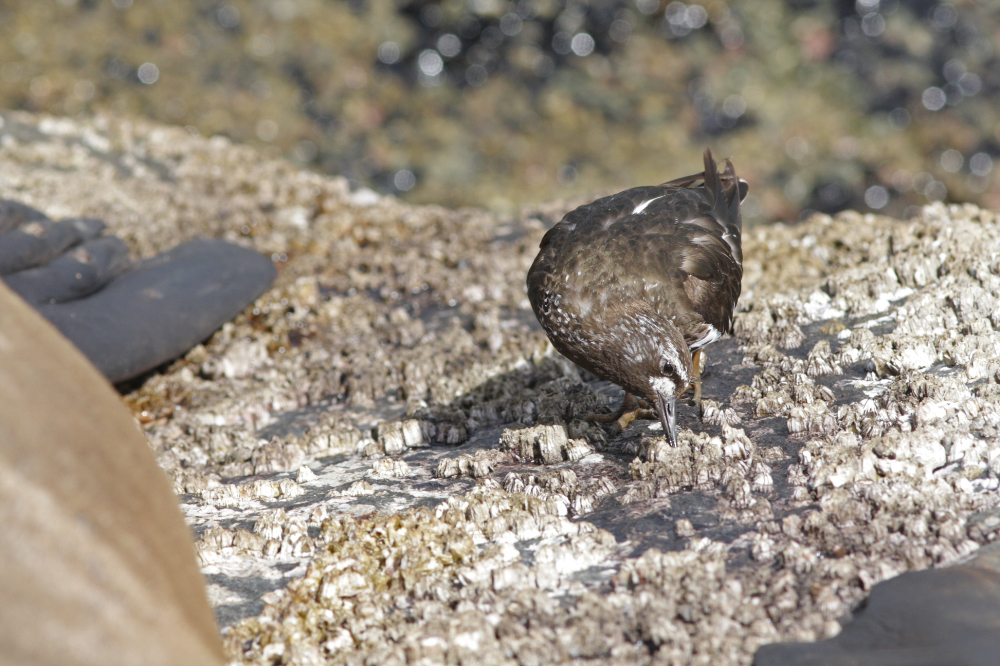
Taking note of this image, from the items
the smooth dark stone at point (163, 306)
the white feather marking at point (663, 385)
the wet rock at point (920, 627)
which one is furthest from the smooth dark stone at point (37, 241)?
the wet rock at point (920, 627)

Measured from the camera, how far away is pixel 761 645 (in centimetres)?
210

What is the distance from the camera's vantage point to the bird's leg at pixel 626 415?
3.78 metres

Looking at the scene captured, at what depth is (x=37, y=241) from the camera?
4.97 meters

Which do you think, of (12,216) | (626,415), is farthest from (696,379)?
(12,216)

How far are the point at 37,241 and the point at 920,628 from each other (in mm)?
5388

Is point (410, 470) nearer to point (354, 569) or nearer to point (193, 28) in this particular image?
point (354, 569)

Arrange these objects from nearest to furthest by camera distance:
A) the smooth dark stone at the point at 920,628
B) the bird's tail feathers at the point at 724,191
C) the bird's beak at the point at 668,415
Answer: the smooth dark stone at the point at 920,628, the bird's beak at the point at 668,415, the bird's tail feathers at the point at 724,191

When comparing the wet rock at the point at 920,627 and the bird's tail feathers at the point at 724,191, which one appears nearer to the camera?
the wet rock at the point at 920,627

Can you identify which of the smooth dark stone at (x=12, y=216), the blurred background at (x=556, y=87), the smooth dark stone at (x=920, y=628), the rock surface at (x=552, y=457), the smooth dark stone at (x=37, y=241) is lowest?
the smooth dark stone at (x=920, y=628)

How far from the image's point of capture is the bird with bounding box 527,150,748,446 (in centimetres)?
340

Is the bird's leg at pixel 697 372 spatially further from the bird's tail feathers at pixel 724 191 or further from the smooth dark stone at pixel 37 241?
the smooth dark stone at pixel 37 241

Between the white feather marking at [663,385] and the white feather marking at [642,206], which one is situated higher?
the white feather marking at [642,206]

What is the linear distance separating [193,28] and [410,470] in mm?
10699

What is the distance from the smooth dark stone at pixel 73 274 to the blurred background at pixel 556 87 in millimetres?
5214
